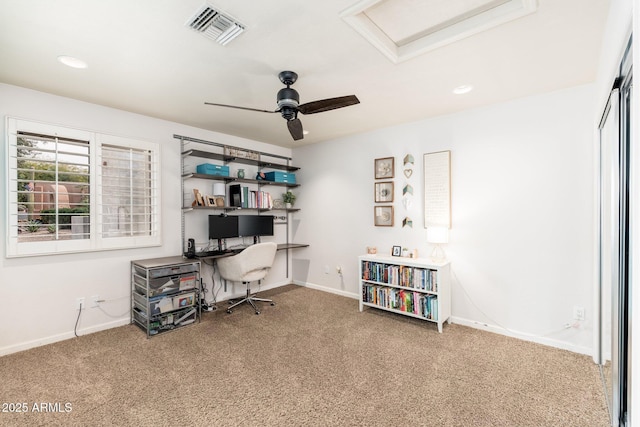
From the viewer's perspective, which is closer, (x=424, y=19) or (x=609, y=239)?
(x=424, y=19)

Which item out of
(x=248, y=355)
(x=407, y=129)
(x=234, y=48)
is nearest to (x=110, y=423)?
(x=248, y=355)

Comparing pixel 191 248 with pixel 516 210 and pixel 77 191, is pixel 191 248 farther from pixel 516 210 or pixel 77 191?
pixel 516 210

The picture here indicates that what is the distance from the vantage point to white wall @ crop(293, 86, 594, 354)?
2678mm

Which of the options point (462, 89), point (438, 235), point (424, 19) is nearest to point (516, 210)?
point (438, 235)

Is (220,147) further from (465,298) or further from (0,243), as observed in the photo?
(465,298)

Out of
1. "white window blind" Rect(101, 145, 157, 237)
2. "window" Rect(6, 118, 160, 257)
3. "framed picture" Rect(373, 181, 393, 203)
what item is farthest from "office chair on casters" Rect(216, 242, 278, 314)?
"framed picture" Rect(373, 181, 393, 203)

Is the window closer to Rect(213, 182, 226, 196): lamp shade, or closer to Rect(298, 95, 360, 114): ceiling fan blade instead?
Rect(213, 182, 226, 196): lamp shade

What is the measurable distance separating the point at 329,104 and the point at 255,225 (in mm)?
2566

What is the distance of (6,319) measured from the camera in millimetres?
2643

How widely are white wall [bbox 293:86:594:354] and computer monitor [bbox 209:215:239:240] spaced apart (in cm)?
205

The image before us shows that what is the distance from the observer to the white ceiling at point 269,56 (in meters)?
1.71

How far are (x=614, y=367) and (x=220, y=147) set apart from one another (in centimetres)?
449

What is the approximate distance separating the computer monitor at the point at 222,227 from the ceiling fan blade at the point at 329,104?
7.04ft

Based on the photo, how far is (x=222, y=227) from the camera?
3953mm
